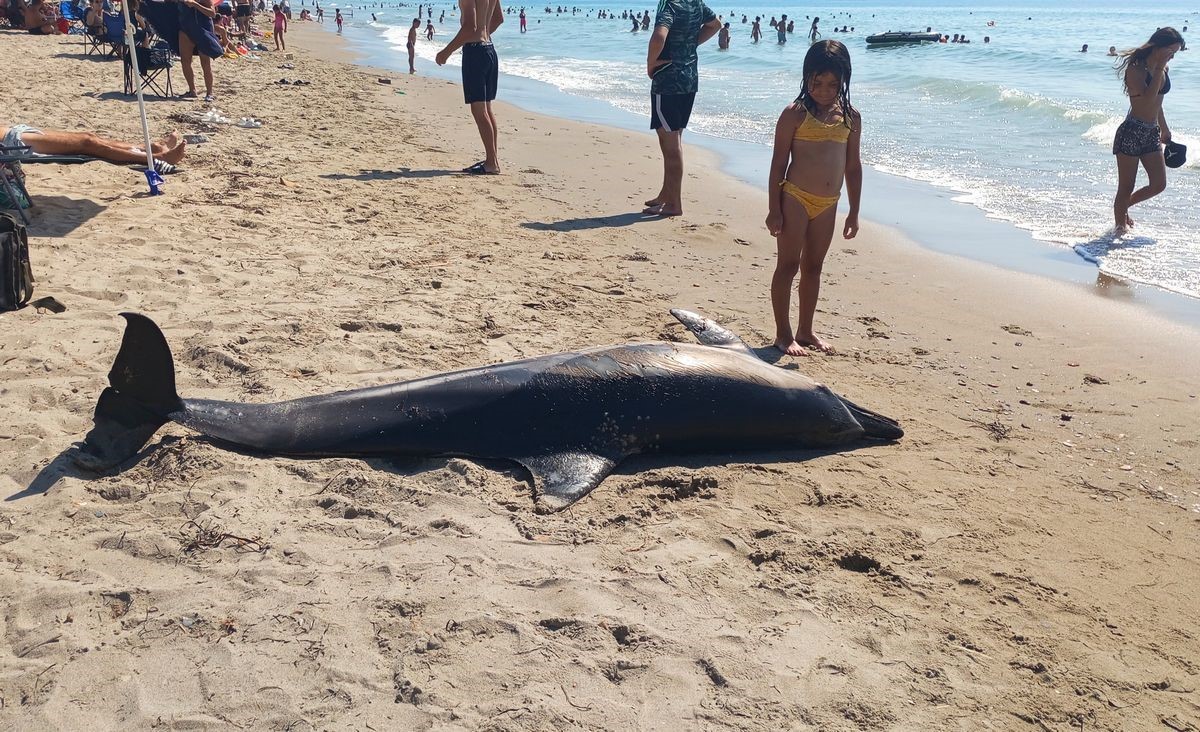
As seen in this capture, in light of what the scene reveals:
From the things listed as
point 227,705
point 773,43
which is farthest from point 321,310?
point 773,43

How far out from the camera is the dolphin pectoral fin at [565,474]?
3.81 meters

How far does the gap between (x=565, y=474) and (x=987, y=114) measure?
16900 millimetres

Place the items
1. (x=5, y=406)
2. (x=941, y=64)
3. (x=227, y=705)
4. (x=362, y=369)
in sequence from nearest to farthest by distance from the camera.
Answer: (x=227, y=705) < (x=5, y=406) < (x=362, y=369) < (x=941, y=64)

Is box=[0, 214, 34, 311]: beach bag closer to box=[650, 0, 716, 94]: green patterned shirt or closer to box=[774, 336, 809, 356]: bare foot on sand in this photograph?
box=[774, 336, 809, 356]: bare foot on sand

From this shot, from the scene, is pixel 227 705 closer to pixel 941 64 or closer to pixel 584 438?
pixel 584 438

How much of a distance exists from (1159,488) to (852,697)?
2452 millimetres

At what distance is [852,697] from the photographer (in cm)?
276

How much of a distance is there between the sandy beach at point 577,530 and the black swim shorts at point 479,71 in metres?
3.68

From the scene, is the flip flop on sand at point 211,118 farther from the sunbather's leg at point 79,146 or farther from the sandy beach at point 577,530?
the sandy beach at point 577,530

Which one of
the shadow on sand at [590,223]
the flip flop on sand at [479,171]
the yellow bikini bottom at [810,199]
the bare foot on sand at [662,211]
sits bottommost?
the shadow on sand at [590,223]

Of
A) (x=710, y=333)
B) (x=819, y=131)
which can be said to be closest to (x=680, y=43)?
(x=819, y=131)

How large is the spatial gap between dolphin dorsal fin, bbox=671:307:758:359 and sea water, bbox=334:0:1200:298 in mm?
4608

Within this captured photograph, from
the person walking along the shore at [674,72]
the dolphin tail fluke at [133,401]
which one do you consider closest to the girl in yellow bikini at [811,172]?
the person walking along the shore at [674,72]

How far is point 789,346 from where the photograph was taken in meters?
5.66
